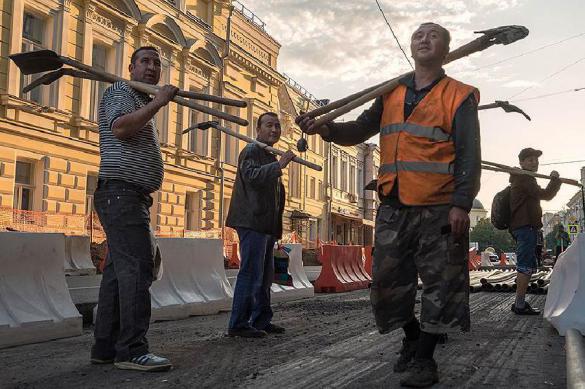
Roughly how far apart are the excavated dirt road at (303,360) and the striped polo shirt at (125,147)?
3.71 feet

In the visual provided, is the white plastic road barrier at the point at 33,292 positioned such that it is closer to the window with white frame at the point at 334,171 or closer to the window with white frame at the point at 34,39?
the window with white frame at the point at 34,39

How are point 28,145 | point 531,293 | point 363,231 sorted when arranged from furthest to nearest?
point 363,231
point 28,145
point 531,293

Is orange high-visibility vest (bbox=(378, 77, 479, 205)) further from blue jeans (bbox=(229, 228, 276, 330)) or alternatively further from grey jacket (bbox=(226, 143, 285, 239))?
blue jeans (bbox=(229, 228, 276, 330))

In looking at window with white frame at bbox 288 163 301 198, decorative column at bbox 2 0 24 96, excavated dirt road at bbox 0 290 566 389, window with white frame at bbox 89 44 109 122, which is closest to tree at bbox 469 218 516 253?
window with white frame at bbox 288 163 301 198

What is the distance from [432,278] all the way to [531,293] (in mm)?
8069

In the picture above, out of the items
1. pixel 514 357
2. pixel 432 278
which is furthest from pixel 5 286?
pixel 514 357

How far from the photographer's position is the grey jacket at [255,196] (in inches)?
191

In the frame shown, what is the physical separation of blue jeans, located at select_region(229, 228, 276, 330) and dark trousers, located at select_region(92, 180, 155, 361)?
1.39 meters

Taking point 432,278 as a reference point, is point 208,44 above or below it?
above

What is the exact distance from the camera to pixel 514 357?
3752 millimetres

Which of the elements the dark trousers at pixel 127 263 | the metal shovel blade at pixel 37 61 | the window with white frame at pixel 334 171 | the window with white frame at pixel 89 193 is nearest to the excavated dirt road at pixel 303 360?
the dark trousers at pixel 127 263

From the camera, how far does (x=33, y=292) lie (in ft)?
15.9

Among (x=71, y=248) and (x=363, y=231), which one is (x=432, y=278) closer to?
(x=71, y=248)

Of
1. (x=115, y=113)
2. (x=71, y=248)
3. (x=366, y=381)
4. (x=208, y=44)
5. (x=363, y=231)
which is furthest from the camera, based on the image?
(x=363, y=231)
